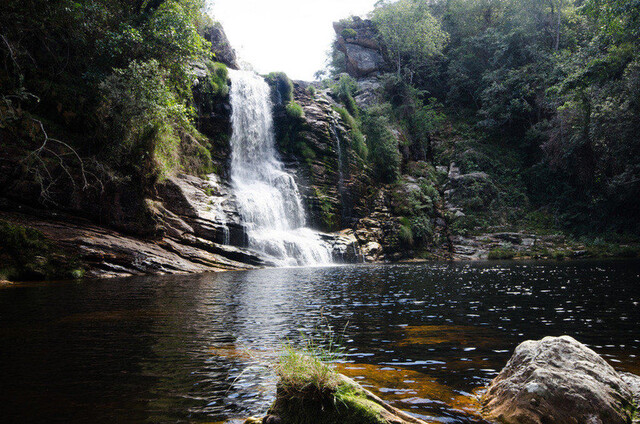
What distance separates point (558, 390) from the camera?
3553 mm

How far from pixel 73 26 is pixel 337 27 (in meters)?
43.2

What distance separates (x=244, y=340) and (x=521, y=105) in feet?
137

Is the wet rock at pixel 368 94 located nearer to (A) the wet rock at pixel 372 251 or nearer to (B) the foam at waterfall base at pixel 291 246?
(A) the wet rock at pixel 372 251

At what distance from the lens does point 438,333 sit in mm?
7141

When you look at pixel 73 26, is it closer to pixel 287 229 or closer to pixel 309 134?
pixel 287 229

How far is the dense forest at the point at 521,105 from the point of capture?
25.7 meters

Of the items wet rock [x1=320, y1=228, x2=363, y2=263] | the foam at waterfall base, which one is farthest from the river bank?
wet rock [x1=320, y1=228, x2=363, y2=263]

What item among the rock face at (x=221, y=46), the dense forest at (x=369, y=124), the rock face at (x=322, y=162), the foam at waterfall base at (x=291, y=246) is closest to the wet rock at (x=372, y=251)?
the dense forest at (x=369, y=124)

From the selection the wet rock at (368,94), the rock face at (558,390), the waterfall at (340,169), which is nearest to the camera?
the rock face at (558,390)

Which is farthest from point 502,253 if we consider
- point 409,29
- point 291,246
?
point 409,29

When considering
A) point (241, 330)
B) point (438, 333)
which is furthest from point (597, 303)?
point (241, 330)

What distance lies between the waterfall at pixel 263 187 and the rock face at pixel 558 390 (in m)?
20.6

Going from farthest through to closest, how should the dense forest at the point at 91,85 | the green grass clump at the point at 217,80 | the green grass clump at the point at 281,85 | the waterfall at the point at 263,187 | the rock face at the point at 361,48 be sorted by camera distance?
the rock face at the point at 361,48 < the green grass clump at the point at 281,85 < the green grass clump at the point at 217,80 < the waterfall at the point at 263,187 < the dense forest at the point at 91,85

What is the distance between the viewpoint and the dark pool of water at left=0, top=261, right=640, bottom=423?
155 inches
